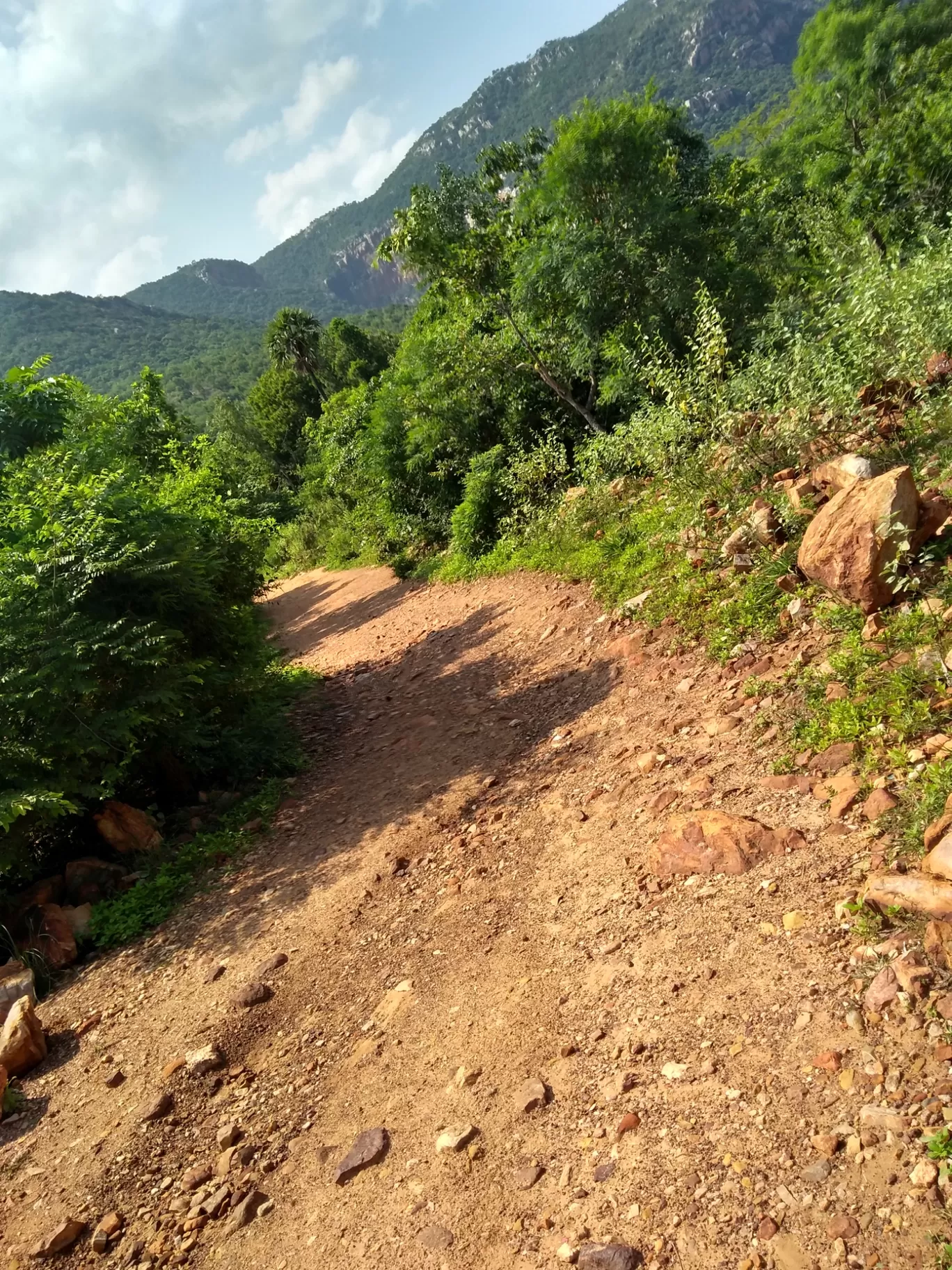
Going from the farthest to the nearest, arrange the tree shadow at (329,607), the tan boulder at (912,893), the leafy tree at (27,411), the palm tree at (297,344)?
the palm tree at (297,344) → the tree shadow at (329,607) → the leafy tree at (27,411) → the tan boulder at (912,893)

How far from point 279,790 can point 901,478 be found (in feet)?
18.0

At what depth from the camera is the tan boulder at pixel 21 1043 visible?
147 inches

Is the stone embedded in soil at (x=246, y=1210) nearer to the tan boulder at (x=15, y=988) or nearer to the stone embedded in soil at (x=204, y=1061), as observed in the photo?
the stone embedded in soil at (x=204, y=1061)

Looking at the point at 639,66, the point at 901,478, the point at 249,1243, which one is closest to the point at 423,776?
the point at 249,1243

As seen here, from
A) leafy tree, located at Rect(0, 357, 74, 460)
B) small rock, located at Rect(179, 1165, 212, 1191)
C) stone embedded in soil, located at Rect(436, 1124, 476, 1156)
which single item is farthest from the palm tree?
stone embedded in soil, located at Rect(436, 1124, 476, 1156)

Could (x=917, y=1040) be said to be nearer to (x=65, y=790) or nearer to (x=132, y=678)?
(x=65, y=790)

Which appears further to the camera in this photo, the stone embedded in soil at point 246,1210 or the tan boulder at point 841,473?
the tan boulder at point 841,473

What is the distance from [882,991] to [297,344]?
142 feet

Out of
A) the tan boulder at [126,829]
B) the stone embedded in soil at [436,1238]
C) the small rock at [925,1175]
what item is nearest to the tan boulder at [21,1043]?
the tan boulder at [126,829]

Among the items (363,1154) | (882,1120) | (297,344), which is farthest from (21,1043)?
(297,344)

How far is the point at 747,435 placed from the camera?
22.1 ft

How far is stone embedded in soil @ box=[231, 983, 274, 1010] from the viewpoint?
3832 mm

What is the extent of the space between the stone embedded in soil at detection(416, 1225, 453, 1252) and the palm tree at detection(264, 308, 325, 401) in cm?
4250

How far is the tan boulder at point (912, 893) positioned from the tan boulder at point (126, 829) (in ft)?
16.8
